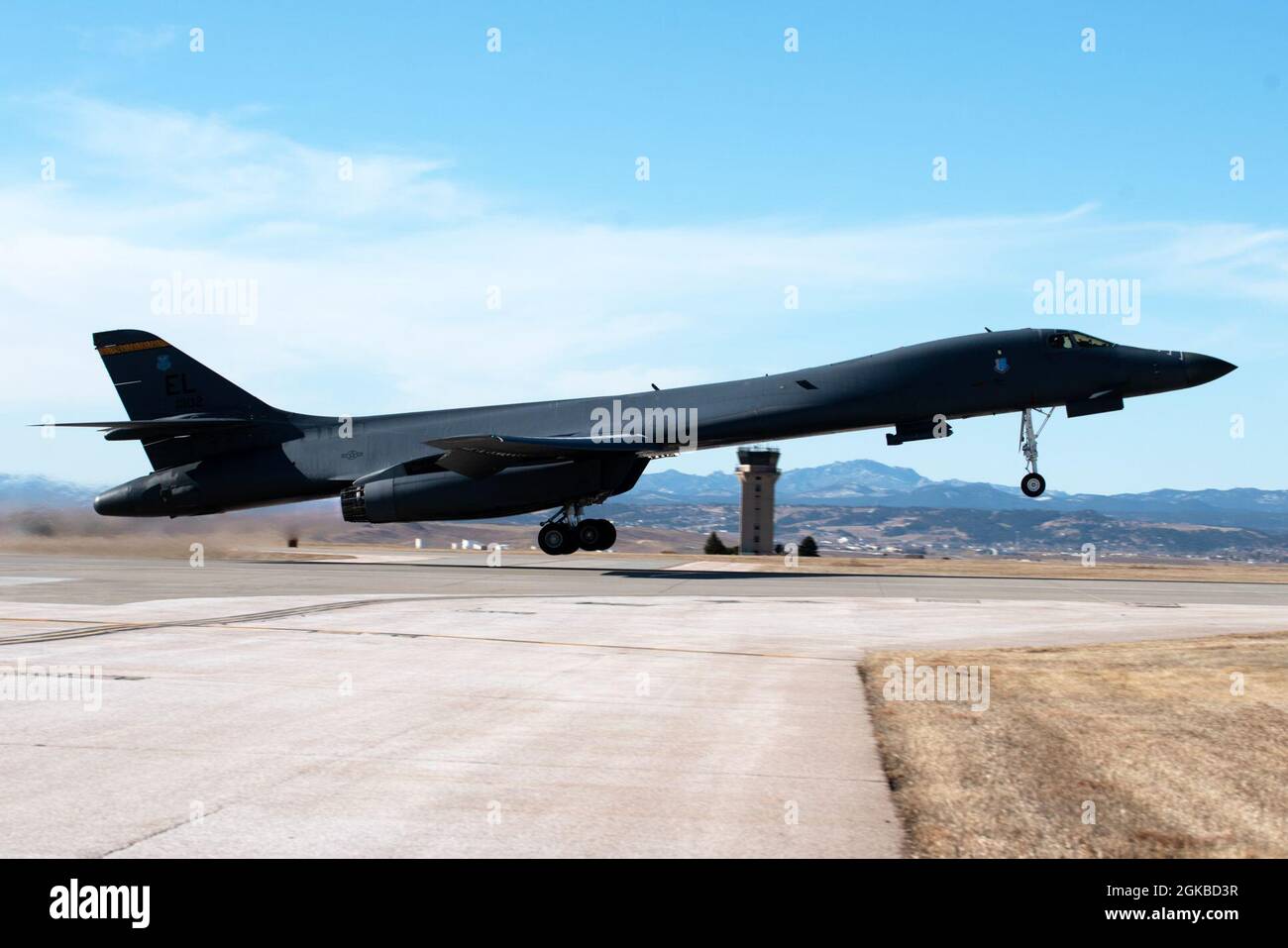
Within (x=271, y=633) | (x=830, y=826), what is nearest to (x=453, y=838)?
(x=830, y=826)

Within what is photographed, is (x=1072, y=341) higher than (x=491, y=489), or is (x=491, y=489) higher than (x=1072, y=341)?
(x=1072, y=341)

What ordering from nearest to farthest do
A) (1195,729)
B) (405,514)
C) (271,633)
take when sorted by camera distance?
(1195,729)
(271,633)
(405,514)

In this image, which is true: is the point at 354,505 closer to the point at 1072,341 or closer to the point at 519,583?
the point at 519,583

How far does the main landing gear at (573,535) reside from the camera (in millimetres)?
31438

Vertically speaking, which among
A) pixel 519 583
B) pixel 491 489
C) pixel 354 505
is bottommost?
pixel 519 583

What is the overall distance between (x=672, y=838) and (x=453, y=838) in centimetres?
106

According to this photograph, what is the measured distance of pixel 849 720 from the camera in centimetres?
915

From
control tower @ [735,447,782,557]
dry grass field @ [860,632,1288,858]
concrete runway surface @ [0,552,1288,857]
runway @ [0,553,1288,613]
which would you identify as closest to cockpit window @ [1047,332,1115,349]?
runway @ [0,553,1288,613]

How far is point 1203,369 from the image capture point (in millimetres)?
28797

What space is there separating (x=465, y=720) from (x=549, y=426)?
75.5 ft

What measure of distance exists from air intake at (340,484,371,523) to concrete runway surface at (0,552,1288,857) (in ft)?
35.1

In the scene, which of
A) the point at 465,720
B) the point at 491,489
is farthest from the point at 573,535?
the point at 465,720

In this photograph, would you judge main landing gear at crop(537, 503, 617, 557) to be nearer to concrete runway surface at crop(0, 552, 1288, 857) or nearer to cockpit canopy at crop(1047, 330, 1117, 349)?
concrete runway surface at crop(0, 552, 1288, 857)
